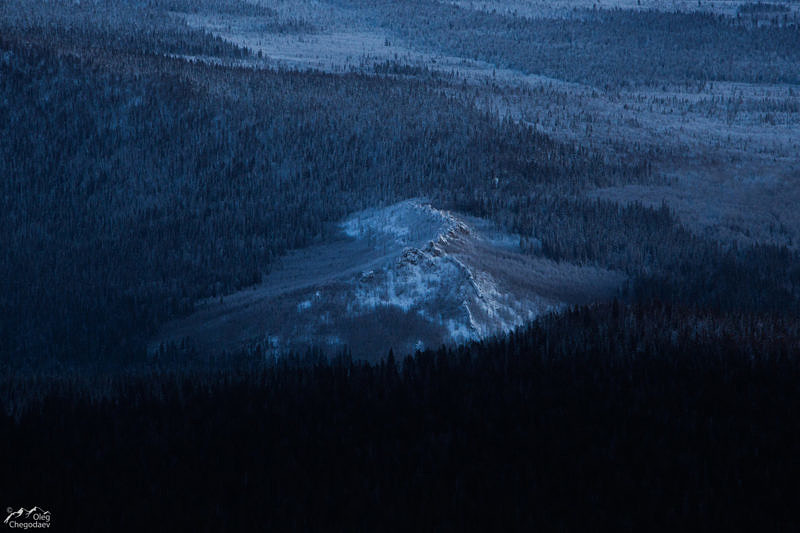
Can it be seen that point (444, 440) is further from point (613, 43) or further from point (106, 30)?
point (613, 43)

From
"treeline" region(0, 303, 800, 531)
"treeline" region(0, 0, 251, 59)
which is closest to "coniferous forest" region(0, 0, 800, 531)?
"treeline" region(0, 303, 800, 531)

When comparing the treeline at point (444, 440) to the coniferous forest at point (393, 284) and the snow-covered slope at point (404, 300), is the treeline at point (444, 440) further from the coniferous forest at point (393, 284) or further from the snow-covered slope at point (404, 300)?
the snow-covered slope at point (404, 300)

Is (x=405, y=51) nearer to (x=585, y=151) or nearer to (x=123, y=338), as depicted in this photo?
(x=585, y=151)

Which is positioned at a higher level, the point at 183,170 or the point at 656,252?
the point at 656,252

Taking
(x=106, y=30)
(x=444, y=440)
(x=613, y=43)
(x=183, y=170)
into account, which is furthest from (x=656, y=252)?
(x=106, y=30)

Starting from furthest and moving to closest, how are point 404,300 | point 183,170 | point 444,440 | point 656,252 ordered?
point 183,170, point 656,252, point 404,300, point 444,440

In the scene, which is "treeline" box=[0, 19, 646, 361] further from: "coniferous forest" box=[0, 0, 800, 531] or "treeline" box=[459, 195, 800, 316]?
"treeline" box=[459, 195, 800, 316]

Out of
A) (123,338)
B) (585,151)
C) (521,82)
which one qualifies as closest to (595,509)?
(123,338)
